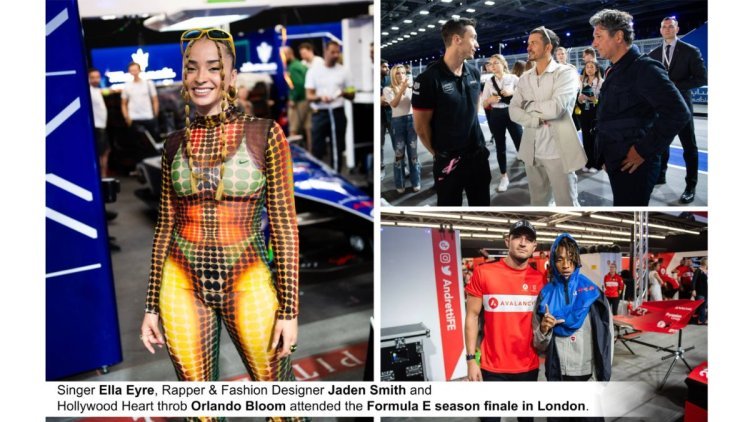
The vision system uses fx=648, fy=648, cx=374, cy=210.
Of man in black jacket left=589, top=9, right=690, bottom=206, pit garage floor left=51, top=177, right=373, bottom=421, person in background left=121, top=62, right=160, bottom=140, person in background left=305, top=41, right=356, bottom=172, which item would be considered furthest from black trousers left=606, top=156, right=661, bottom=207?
person in background left=305, top=41, right=356, bottom=172

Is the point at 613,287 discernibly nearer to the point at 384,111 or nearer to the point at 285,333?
the point at 384,111

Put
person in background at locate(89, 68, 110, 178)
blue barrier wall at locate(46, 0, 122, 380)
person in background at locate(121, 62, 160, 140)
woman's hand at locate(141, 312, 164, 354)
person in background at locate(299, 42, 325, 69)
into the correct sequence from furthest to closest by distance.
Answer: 1. person in background at locate(299, 42, 325, 69)
2. person in background at locate(89, 68, 110, 178)
3. person in background at locate(121, 62, 160, 140)
4. blue barrier wall at locate(46, 0, 122, 380)
5. woman's hand at locate(141, 312, 164, 354)

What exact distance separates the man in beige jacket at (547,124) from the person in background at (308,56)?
3.78 meters

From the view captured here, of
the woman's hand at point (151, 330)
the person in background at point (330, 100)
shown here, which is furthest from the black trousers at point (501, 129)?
the person in background at point (330, 100)

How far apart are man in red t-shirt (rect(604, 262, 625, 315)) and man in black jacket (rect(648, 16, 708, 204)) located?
0.35m

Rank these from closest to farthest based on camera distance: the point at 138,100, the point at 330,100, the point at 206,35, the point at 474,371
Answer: the point at 206,35 < the point at 474,371 < the point at 138,100 < the point at 330,100

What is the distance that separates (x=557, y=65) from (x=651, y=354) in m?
1.13

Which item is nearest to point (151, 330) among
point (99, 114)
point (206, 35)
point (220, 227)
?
point (220, 227)

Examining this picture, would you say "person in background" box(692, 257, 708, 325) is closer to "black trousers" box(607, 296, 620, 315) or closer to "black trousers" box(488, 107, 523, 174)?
"black trousers" box(607, 296, 620, 315)

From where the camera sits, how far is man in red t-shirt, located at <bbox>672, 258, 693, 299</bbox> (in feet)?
7.82

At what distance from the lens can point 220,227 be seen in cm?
205

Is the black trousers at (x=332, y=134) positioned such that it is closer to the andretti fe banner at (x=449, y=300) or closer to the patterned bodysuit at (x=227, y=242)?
the andretti fe banner at (x=449, y=300)

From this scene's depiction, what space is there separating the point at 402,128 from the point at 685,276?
119 centimetres

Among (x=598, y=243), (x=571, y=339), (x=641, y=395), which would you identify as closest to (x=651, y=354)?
(x=641, y=395)
